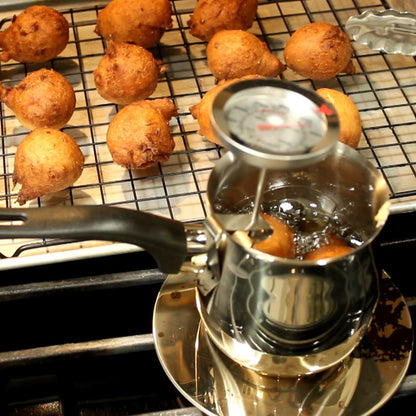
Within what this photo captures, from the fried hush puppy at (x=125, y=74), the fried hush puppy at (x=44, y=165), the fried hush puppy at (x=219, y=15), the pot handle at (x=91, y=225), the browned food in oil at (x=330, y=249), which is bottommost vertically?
the fried hush puppy at (x=44, y=165)

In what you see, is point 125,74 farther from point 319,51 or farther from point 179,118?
point 319,51

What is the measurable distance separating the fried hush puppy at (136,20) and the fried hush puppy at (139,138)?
0.24 metres

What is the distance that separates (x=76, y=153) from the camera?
1.14 m

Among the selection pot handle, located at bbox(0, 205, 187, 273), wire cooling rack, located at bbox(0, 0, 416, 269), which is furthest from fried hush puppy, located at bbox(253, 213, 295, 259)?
wire cooling rack, located at bbox(0, 0, 416, 269)

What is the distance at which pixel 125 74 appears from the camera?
1.24 meters

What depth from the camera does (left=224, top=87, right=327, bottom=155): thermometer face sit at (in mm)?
618

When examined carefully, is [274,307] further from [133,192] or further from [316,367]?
[133,192]

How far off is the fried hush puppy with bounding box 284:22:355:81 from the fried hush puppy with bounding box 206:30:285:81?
0.05 meters

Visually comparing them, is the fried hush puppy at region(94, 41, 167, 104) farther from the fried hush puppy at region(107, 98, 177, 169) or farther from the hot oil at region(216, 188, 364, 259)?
the hot oil at region(216, 188, 364, 259)

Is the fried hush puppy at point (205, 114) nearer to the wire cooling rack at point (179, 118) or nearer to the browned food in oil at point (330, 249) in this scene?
the wire cooling rack at point (179, 118)

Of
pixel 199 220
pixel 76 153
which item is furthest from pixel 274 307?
pixel 76 153

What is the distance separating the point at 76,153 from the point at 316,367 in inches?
22.4

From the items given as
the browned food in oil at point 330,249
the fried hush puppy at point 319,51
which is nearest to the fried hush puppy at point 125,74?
the fried hush puppy at point 319,51

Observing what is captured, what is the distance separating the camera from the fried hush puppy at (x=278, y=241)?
775mm
